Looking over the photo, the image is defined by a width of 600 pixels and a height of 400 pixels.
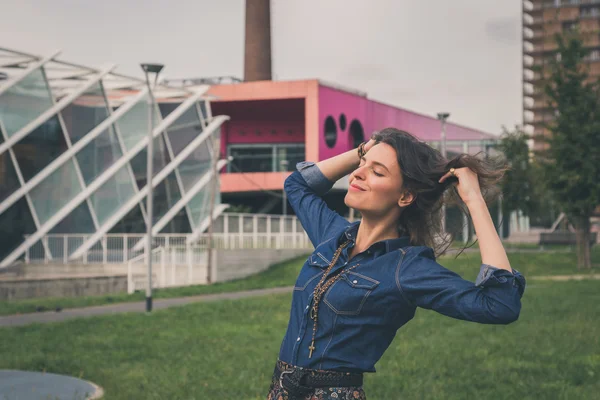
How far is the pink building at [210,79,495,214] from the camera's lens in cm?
5244

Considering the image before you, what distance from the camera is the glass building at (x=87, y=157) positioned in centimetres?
3041

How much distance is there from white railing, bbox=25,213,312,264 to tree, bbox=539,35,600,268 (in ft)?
39.1

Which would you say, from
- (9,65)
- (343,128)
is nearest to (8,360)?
(9,65)

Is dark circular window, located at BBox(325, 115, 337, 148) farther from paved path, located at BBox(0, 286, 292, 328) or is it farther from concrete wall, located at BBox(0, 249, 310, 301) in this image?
paved path, located at BBox(0, 286, 292, 328)

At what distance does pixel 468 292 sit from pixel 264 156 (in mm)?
53623

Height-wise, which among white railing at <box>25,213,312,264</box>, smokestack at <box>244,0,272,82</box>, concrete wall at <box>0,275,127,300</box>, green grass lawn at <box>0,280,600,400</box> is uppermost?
smokestack at <box>244,0,272,82</box>

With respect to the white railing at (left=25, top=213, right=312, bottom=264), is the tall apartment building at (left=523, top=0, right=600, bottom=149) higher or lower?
higher

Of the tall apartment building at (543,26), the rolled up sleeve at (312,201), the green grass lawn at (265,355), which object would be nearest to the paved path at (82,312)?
the green grass lawn at (265,355)

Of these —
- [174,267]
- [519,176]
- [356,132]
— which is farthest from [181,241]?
[356,132]

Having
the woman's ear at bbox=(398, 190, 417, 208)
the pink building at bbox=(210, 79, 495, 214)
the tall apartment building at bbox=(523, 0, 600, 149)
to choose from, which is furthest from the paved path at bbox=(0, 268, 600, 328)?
the tall apartment building at bbox=(523, 0, 600, 149)

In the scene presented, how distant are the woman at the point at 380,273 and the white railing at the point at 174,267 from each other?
1068 inches

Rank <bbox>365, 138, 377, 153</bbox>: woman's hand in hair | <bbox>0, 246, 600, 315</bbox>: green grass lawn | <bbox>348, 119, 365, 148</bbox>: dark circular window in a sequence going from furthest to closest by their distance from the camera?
<bbox>348, 119, 365, 148</bbox>: dark circular window, <bbox>0, 246, 600, 315</bbox>: green grass lawn, <bbox>365, 138, 377, 153</bbox>: woman's hand in hair

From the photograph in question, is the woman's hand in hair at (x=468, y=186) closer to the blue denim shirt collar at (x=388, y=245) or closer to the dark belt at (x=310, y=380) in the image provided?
the blue denim shirt collar at (x=388, y=245)

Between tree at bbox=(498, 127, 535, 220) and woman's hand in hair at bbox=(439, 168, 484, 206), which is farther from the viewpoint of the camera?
tree at bbox=(498, 127, 535, 220)
